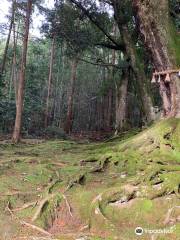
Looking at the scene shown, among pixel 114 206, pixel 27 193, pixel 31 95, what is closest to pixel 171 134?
pixel 114 206

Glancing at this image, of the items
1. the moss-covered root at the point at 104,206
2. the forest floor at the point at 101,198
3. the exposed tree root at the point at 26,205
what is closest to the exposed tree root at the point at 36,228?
the forest floor at the point at 101,198

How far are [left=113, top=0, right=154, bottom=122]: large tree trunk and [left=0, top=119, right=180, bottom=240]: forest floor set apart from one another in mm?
4543

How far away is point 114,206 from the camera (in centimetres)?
573

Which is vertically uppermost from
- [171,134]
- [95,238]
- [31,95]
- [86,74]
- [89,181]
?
[86,74]

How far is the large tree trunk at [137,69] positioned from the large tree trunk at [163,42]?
3455 millimetres

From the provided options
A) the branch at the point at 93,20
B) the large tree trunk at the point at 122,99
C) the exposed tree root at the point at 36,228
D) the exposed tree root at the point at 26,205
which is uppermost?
the branch at the point at 93,20

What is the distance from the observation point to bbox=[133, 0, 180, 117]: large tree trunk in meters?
8.72

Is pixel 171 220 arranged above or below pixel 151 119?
below

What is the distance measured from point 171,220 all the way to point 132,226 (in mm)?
568

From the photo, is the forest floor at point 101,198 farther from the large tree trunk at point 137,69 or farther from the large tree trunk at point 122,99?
the large tree trunk at point 122,99

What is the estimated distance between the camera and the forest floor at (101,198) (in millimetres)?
5164

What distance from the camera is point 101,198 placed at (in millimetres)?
5793

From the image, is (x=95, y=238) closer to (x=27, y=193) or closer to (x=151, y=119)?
(x=27, y=193)

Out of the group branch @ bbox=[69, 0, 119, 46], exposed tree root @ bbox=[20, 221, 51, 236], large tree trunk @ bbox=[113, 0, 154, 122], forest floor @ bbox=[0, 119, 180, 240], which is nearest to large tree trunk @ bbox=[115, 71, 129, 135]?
branch @ bbox=[69, 0, 119, 46]
